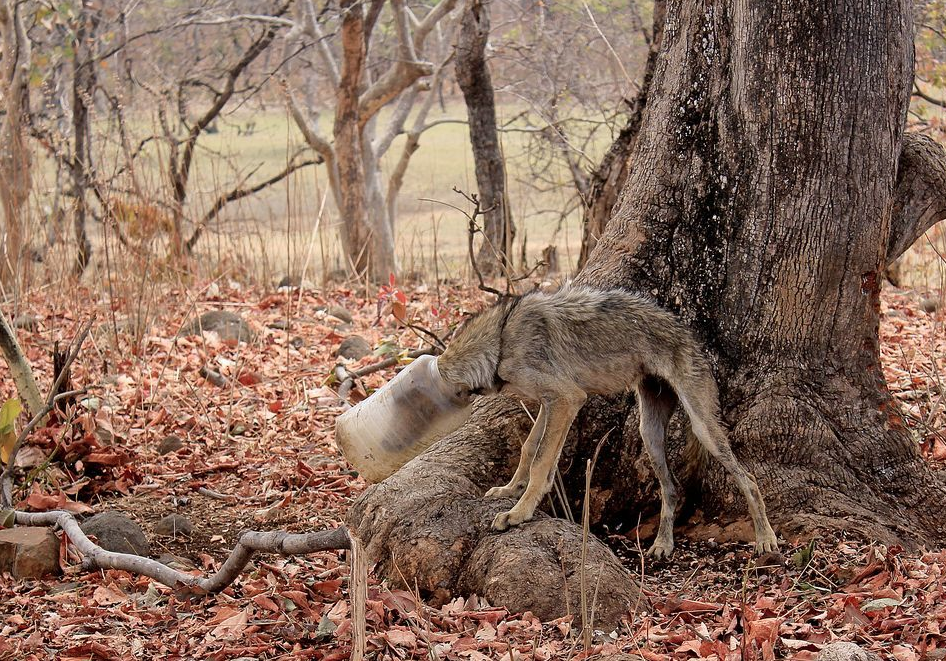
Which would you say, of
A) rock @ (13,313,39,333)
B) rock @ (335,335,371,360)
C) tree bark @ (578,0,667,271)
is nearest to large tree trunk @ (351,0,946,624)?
tree bark @ (578,0,667,271)

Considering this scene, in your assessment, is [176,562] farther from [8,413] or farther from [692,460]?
[692,460]

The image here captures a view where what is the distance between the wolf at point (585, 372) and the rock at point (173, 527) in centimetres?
155

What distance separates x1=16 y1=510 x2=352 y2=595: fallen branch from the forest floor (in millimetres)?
98

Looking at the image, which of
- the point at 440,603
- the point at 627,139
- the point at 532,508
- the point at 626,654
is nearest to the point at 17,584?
the point at 440,603

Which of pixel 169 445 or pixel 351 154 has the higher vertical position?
pixel 351 154

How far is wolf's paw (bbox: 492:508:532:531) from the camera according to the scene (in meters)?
3.80

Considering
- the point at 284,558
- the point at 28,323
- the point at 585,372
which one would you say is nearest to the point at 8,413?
the point at 284,558

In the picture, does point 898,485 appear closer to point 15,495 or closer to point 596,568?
point 596,568

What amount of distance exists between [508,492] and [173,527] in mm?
1688

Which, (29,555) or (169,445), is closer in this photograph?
(29,555)

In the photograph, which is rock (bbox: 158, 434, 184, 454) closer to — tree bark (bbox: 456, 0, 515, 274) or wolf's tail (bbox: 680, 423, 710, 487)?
wolf's tail (bbox: 680, 423, 710, 487)

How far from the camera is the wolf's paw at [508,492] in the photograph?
4125 mm

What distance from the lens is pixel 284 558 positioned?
431cm

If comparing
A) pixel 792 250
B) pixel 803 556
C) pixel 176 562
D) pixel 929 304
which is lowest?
pixel 176 562
